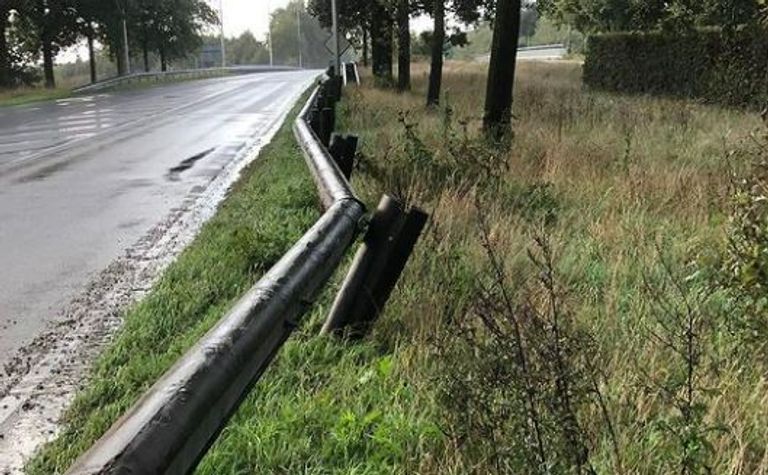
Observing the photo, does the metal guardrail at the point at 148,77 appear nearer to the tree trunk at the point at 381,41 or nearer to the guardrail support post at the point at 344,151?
the tree trunk at the point at 381,41

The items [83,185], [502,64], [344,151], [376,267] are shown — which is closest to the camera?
[376,267]

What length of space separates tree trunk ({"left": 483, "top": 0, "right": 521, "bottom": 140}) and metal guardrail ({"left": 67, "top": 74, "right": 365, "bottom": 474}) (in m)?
9.36

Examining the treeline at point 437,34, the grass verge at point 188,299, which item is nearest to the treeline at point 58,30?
the treeline at point 437,34

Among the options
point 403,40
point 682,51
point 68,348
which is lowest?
point 68,348

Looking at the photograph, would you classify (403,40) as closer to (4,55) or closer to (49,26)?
(4,55)

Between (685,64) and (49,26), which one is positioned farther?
(49,26)

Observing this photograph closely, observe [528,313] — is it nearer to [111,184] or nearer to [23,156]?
[111,184]

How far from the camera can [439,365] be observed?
12.1 ft

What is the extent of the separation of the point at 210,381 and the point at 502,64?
11242mm

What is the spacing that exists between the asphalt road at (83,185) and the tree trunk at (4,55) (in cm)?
2067

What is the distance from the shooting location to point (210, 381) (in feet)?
6.90

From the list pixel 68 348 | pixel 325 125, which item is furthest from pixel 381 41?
pixel 68 348

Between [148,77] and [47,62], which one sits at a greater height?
[47,62]

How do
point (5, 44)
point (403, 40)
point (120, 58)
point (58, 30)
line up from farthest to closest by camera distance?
1. point (120, 58)
2. point (58, 30)
3. point (5, 44)
4. point (403, 40)
